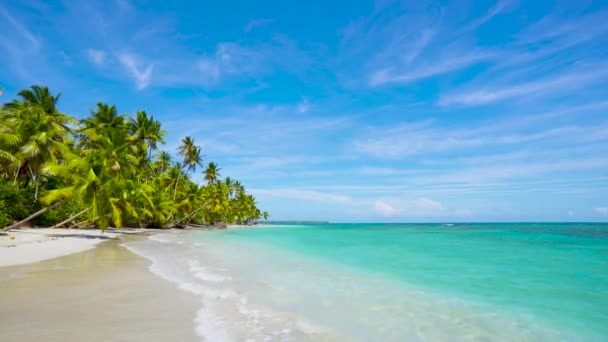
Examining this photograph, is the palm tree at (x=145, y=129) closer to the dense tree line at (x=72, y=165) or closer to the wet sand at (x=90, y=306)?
the dense tree line at (x=72, y=165)

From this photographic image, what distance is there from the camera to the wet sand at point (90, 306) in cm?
427

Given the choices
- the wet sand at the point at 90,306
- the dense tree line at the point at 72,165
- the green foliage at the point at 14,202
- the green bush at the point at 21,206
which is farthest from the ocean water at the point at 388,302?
the green bush at the point at 21,206

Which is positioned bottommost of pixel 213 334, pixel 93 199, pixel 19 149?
pixel 213 334

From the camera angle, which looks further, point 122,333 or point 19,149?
point 19,149

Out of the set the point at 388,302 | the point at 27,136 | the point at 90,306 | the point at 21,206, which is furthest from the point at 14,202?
the point at 388,302

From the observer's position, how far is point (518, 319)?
21.0ft

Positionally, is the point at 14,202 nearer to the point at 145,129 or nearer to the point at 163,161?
the point at 145,129

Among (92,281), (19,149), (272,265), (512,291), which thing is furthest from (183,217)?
(512,291)

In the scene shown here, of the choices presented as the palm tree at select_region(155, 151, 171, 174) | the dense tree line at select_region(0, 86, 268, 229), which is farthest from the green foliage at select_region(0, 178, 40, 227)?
the palm tree at select_region(155, 151, 171, 174)

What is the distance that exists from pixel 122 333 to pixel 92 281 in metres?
4.21

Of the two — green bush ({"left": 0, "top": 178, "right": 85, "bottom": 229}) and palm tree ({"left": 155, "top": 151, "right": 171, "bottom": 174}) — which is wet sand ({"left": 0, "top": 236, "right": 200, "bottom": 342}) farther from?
palm tree ({"left": 155, "top": 151, "right": 171, "bottom": 174})

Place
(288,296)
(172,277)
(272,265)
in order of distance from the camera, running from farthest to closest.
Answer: (272,265) < (172,277) < (288,296)

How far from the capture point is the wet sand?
427 cm

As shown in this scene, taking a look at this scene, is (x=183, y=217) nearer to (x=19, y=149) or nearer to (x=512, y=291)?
(x=19, y=149)
